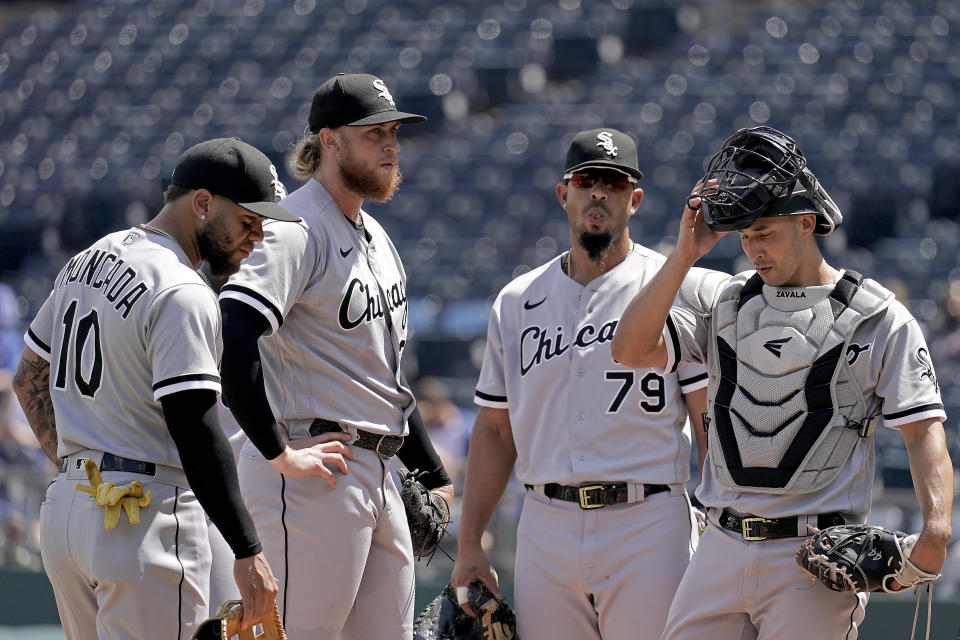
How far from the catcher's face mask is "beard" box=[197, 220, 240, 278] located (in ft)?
3.88

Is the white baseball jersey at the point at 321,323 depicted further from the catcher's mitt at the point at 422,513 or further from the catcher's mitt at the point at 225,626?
the catcher's mitt at the point at 225,626

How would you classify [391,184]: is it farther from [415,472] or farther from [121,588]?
[121,588]

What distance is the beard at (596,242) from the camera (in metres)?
4.09

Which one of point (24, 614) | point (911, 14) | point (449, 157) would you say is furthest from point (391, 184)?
point (911, 14)

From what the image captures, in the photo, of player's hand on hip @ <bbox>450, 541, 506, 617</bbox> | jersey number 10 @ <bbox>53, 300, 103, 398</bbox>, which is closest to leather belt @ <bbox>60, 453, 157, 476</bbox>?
jersey number 10 @ <bbox>53, 300, 103, 398</bbox>

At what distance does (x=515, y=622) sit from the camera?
4008 millimetres

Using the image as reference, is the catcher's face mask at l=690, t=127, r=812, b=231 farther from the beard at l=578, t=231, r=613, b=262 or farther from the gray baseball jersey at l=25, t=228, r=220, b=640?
the gray baseball jersey at l=25, t=228, r=220, b=640

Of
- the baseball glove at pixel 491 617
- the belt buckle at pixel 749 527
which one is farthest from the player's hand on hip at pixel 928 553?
the baseball glove at pixel 491 617

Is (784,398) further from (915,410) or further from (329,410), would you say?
(329,410)

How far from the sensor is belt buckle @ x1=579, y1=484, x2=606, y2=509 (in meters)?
3.90


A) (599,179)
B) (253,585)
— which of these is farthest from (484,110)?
(253,585)

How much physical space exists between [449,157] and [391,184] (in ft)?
34.7

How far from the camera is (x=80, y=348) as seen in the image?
3.14 m

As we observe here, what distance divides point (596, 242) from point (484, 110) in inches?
459
